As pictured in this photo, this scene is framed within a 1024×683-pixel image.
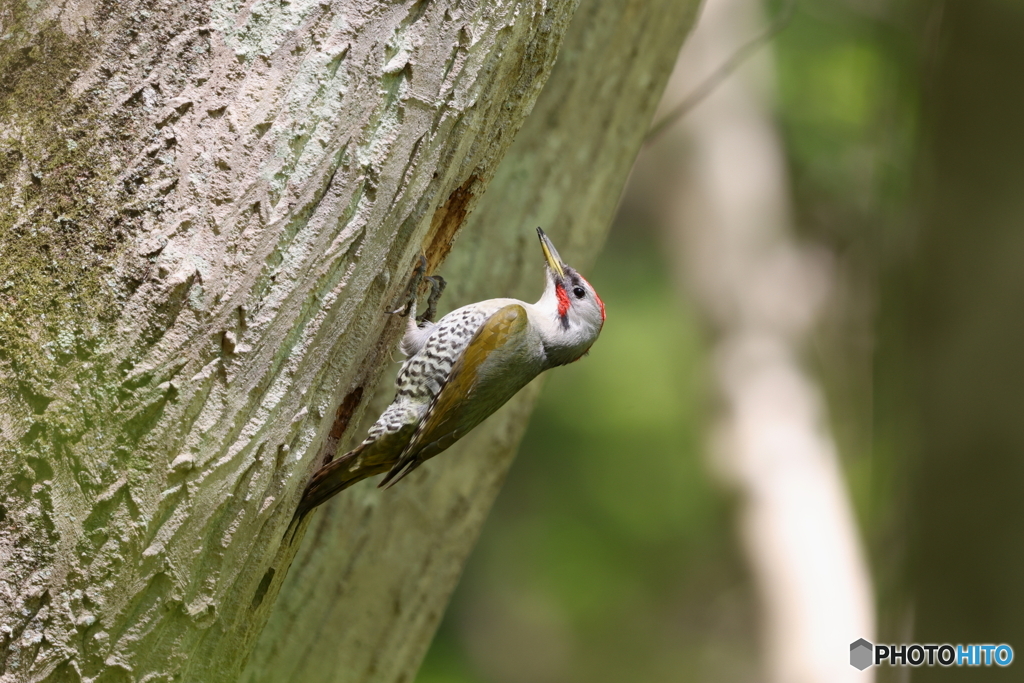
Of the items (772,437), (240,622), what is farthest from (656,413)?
(240,622)

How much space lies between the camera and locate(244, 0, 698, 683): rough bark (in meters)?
2.69

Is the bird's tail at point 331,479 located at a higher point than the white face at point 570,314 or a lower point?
lower

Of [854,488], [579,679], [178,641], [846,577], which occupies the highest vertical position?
[854,488]

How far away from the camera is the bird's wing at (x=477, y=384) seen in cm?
231

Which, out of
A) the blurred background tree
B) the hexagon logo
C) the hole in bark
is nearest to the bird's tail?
the hole in bark

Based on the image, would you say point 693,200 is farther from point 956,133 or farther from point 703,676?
point 703,676

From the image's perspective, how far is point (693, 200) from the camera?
575 cm

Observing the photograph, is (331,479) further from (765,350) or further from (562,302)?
(765,350)

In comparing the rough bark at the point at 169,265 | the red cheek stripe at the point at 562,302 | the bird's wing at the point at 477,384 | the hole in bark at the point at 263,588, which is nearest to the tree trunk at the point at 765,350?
the red cheek stripe at the point at 562,302

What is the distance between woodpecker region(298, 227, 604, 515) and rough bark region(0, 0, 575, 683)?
508 mm

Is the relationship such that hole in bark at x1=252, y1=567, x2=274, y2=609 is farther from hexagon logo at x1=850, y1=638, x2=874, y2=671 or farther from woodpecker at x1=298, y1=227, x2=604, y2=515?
hexagon logo at x1=850, y1=638, x2=874, y2=671

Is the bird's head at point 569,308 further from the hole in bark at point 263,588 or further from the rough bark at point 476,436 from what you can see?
the hole in bark at point 263,588

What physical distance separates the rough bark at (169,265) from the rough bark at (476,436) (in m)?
1.12

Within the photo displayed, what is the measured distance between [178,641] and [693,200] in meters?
4.91
